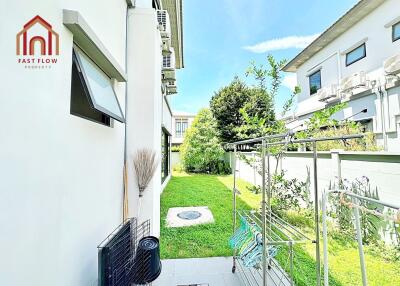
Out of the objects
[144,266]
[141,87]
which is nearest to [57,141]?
[144,266]

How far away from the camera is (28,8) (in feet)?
4.06

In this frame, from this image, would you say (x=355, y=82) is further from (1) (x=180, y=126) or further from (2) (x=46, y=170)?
(1) (x=180, y=126)

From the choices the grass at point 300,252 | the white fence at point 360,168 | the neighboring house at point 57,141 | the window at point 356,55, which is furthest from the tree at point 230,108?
the neighboring house at point 57,141

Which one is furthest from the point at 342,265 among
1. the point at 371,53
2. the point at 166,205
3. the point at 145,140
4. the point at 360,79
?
the point at 371,53

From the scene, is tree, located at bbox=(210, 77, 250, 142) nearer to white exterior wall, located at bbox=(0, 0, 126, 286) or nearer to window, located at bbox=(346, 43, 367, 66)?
window, located at bbox=(346, 43, 367, 66)

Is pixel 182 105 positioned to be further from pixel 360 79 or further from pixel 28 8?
pixel 28 8

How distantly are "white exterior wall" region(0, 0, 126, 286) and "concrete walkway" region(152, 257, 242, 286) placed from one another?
1208 mm

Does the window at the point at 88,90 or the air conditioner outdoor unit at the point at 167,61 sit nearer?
the window at the point at 88,90

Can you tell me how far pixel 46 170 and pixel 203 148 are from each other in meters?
11.8

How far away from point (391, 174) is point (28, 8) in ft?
15.0

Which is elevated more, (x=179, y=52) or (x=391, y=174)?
(x=179, y=52)

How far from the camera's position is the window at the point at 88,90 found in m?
1.84

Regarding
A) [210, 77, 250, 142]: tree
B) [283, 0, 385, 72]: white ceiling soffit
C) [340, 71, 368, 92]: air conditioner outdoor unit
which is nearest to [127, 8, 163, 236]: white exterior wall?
[340, 71, 368, 92]: air conditioner outdoor unit

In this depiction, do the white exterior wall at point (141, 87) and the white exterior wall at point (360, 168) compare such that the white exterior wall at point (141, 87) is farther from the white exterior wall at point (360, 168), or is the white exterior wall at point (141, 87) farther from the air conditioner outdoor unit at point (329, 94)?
the air conditioner outdoor unit at point (329, 94)
